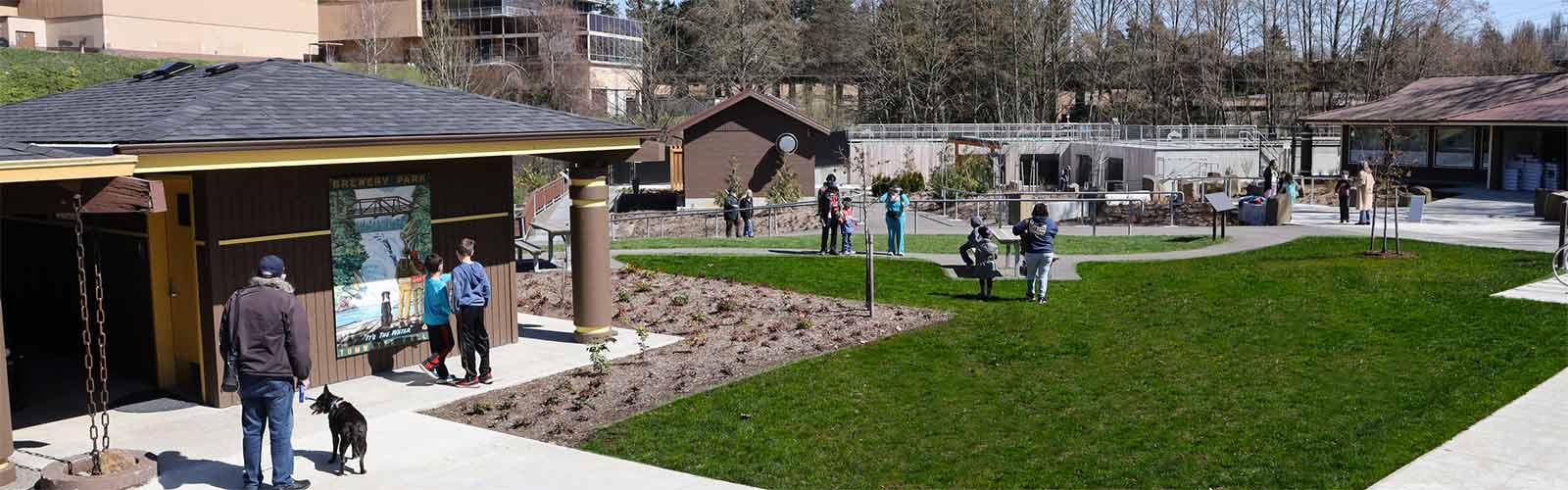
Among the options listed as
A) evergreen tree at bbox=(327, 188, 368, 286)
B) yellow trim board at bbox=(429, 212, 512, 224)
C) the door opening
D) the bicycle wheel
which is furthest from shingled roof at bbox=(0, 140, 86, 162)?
the bicycle wheel

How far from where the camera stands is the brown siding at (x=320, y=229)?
11.9 meters

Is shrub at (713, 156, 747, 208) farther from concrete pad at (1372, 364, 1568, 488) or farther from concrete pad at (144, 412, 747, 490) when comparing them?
concrete pad at (1372, 364, 1568, 488)

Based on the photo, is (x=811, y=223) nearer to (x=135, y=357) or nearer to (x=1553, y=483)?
(x=135, y=357)

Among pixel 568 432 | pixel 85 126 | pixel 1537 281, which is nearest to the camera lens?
pixel 568 432

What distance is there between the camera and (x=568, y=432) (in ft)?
36.2

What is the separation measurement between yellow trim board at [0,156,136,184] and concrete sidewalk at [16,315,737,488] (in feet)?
7.64

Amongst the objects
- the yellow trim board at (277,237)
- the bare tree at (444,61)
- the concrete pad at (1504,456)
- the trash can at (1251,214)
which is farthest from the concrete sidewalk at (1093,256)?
the bare tree at (444,61)

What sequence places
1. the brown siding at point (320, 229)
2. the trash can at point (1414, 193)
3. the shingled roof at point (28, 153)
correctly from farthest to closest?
the trash can at point (1414, 193), the brown siding at point (320, 229), the shingled roof at point (28, 153)

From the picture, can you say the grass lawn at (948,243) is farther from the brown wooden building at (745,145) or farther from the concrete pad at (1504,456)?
the brown wooden building at (745,145)

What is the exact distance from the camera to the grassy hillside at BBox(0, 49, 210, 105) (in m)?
41.5

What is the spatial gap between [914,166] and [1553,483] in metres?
49.3

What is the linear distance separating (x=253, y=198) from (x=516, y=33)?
3157 inches

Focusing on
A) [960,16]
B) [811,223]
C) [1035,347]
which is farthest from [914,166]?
[1035,347]

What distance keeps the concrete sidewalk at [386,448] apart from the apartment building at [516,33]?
207 ft
